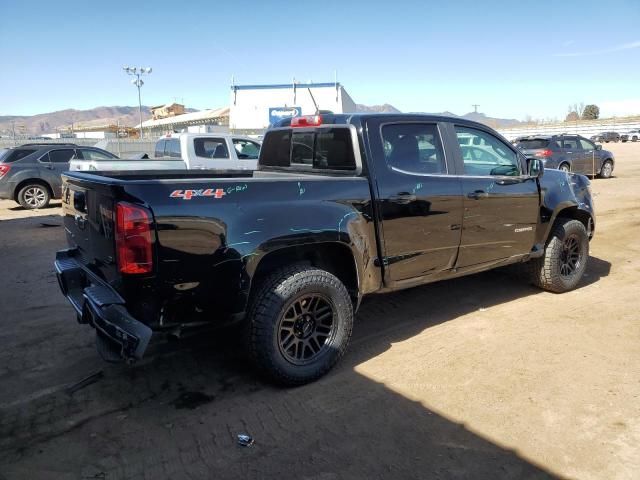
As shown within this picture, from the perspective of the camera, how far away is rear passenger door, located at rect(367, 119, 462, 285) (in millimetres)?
3934

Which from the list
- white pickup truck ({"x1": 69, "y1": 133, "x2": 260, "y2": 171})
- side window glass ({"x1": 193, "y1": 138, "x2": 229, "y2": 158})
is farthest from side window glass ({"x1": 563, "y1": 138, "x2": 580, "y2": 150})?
side window glass ({"x1": 193, "y1": 138, "x2": 229, "y2": 158})

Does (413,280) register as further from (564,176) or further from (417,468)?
(564,176)

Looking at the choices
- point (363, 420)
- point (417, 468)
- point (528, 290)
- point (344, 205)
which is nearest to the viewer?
point (417, 468)

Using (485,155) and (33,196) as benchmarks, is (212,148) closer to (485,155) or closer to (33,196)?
(33,196)

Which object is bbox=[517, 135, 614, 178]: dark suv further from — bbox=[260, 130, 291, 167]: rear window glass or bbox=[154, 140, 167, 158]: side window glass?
bbox=[260, 130, 291, 167]: rear window glass

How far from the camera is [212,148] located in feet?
38.1

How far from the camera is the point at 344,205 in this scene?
3.65 meters

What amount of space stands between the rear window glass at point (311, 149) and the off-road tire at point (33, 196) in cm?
1006

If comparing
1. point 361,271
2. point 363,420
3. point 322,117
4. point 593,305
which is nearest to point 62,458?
point 363,420

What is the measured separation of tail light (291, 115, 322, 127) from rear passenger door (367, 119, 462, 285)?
482 mm

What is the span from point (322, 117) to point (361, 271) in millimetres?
1360

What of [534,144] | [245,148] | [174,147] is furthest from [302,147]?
[534,144]

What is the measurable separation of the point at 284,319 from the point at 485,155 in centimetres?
274

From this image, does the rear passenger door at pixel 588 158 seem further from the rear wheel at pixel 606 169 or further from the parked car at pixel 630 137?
the parked car at pixel 630 137
